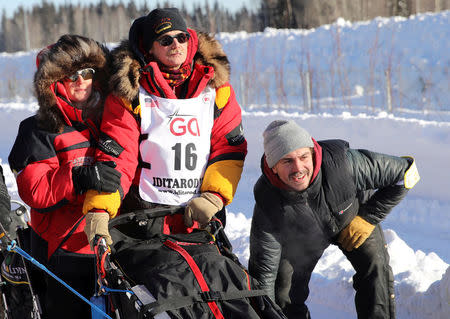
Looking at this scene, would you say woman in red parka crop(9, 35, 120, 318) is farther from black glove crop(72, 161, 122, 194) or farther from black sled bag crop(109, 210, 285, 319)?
black sled bag crop(109, 210, 285, 319)

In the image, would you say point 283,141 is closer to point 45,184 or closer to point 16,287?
point 45,184

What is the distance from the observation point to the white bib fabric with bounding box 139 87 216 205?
10.7 ft

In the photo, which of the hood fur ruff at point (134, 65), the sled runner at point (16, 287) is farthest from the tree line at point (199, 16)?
the sled runner at point (16, 287)

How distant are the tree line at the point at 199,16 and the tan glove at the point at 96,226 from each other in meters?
1.22

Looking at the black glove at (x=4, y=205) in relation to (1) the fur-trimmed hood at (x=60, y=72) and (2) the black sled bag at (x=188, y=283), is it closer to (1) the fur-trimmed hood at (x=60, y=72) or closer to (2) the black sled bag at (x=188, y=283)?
(1) the fur-trimmed hood at (x=60, y=72)

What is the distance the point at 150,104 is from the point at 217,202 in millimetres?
610

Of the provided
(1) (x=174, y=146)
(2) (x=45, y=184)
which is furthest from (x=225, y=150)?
(2) (x=45, y=184)

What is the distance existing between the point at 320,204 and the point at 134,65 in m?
1.27

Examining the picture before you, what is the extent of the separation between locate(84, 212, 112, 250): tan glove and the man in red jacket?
128mm

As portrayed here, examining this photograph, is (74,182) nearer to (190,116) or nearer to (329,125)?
(190,116)

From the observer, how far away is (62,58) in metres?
3.26

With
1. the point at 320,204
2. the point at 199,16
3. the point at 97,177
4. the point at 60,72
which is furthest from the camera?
the point at 199,16

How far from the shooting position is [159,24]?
331 cm

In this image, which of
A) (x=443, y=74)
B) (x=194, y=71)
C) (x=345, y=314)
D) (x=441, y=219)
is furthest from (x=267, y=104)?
(x=194, y=71)
